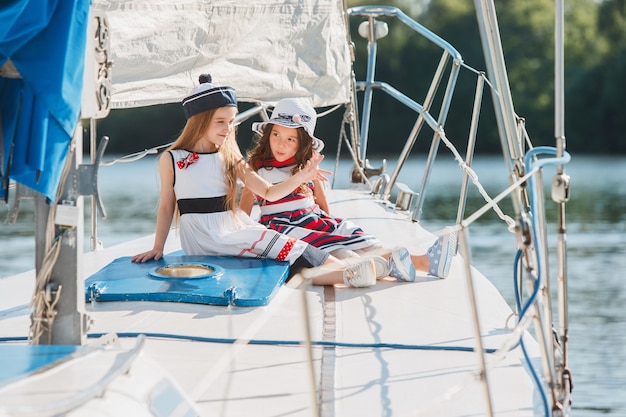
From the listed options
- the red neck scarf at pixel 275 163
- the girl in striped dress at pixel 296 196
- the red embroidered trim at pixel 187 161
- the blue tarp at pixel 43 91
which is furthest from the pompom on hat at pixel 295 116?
the blue tarp at pixel 43 91

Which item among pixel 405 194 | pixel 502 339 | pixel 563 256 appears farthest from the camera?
pixel 405 194

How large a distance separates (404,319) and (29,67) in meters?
1.48

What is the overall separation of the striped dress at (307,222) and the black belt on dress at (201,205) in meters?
0.33

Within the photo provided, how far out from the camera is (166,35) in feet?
11.8

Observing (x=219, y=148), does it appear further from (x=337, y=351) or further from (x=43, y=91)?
(x=43, y=91)

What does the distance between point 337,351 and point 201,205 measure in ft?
3.69

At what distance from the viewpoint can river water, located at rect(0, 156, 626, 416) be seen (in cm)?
579

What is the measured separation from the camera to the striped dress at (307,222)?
3688 millimetres

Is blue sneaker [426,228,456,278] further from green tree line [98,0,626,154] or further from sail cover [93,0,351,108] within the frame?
green tree line [98,0,626,154]

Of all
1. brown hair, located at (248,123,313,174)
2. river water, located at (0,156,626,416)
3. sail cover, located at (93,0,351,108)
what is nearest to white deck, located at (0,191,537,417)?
river water, located at (0,156,626,416)

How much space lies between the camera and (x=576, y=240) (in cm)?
1115

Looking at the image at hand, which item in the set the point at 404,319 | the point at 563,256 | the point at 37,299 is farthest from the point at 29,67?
the point at 404,319

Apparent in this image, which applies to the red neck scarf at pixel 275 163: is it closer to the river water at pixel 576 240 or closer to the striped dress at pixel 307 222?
the striped dress at pixel 307 222

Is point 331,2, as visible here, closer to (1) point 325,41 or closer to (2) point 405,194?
(1) point 325,41
